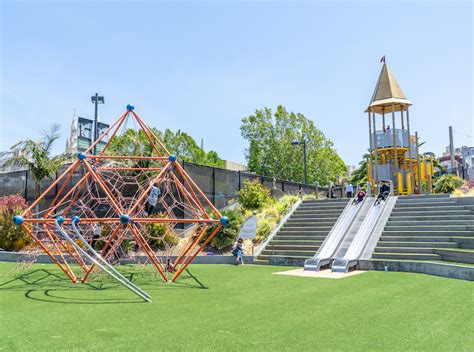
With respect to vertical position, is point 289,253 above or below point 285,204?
below

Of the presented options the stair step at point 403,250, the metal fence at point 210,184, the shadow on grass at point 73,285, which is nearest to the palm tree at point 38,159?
the metal fence at point 210,184

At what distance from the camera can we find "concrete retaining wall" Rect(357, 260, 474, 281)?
36.2ft

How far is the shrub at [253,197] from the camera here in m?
21.2

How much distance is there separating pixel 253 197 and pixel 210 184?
2260mm

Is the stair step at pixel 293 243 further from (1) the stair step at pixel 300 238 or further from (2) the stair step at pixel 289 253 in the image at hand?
(2) the stair step at pixel 289 253

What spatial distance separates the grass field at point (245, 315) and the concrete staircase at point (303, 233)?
163 inches

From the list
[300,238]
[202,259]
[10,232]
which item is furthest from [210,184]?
[10,232]

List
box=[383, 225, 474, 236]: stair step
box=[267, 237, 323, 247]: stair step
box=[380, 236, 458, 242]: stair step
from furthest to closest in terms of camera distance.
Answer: box=[267, 237, 323, 247]: stair step → box=[383, 225, 474, 236]: stair step → box=[380, 236, 458, 242]: stair step

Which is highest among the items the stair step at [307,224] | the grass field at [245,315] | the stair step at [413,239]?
the stair step at [307,224]

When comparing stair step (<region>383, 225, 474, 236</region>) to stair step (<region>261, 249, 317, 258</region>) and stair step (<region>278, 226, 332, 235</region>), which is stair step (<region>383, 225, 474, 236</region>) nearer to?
stair step (<region>278, 226, 332, 235</region>)

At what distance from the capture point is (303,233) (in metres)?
18.2

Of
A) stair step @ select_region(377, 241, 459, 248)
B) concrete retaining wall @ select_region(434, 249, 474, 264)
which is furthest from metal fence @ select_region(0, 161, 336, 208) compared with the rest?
concrete retaining wall @ select_region(434, 249, 474, 264)

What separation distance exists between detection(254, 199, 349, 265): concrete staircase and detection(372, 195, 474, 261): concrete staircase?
2549 millimetres

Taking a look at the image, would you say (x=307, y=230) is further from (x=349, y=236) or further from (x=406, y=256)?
(x=406, y=256)
